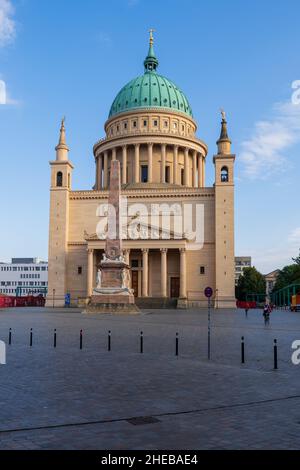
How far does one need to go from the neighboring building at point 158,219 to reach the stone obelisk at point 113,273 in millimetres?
22459

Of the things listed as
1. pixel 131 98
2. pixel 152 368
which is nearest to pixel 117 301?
pixel 152 368

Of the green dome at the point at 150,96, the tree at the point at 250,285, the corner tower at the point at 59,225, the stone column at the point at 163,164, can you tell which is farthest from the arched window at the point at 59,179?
the tree at the point at 250,285

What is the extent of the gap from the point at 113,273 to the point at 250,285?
81.9m

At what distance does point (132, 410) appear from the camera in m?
9.15

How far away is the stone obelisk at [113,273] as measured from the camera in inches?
1713

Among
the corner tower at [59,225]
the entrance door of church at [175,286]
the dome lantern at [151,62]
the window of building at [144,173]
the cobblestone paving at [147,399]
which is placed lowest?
the cobblestone paving at [147,399]

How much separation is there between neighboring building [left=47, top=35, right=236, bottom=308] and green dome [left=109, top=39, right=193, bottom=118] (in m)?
0.47

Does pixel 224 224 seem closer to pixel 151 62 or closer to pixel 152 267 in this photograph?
pixel 152 267

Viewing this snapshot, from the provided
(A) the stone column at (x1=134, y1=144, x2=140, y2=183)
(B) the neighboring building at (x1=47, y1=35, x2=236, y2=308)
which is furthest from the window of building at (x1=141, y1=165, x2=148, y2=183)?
(A) the stone column at (x1=134, y1=144, x2=140, y2=183)

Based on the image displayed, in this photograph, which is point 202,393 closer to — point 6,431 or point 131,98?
point 6,431

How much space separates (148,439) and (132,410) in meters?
1.90

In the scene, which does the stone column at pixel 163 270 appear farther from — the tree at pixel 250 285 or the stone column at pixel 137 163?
the tree at pixel 250 285

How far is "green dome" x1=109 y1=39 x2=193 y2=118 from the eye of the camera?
95.2m

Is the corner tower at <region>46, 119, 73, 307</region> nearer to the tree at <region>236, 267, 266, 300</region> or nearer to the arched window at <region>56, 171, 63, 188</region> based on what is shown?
the arched window at <region>56, 171, 63, 188</region>
